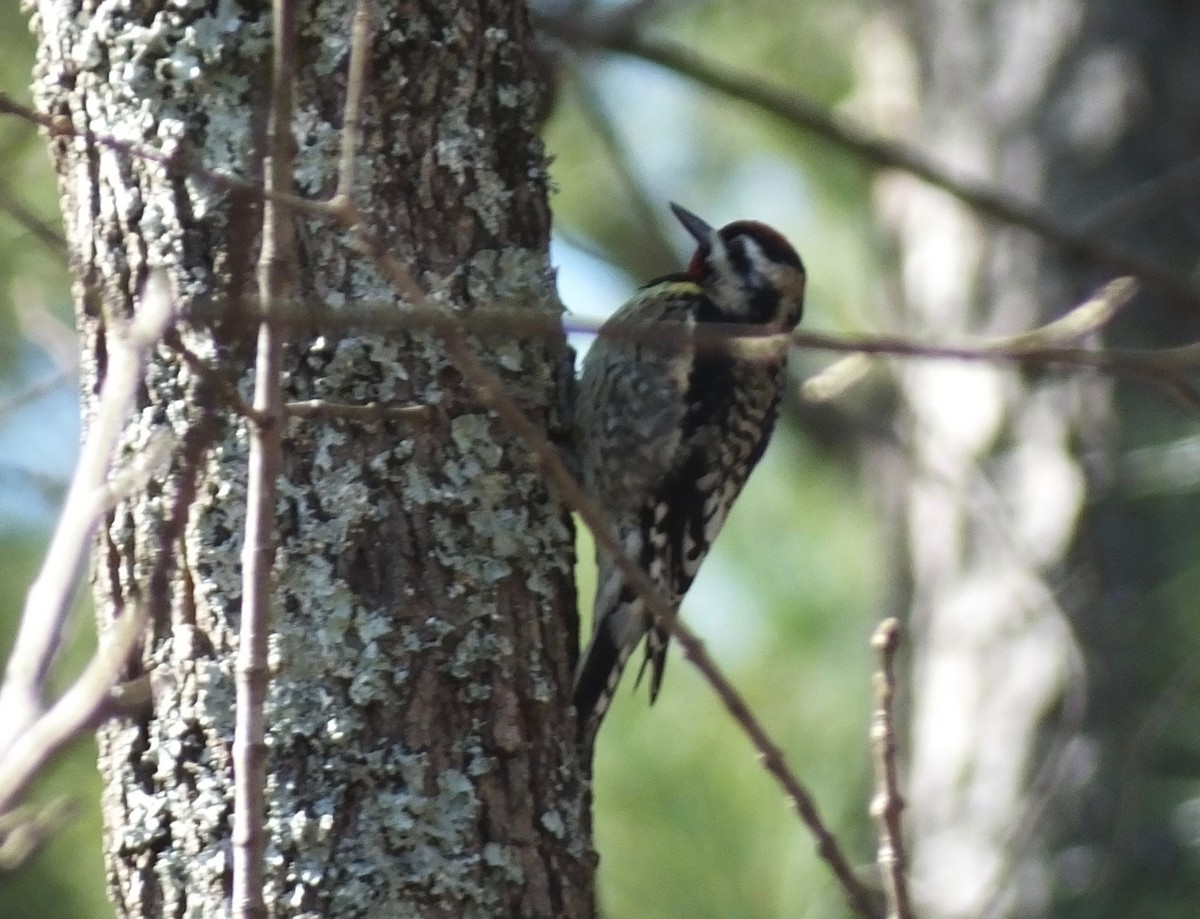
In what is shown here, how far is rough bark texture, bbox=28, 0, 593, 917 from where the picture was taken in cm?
224

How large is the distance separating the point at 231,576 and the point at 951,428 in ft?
10.3

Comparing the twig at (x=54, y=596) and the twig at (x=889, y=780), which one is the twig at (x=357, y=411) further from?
the twig at (x=54, y=596)

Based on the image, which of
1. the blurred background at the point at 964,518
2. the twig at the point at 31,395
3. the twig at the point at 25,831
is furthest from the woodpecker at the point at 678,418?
the twig at the point at 25,831

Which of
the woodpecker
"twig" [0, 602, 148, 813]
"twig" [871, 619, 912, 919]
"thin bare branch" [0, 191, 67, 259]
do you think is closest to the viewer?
"twig" [0, 602, 148, 813]

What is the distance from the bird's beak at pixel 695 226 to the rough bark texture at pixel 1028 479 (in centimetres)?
78

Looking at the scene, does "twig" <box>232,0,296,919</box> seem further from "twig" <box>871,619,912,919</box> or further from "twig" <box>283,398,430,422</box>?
"twig" <box>283,398,430,422</box>

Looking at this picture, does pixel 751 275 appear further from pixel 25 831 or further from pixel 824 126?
pixel 25 831

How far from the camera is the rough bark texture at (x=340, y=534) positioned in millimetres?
2244

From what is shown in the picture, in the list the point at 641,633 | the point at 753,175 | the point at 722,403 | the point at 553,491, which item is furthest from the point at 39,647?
the point at 753,175

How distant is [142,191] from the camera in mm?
2365

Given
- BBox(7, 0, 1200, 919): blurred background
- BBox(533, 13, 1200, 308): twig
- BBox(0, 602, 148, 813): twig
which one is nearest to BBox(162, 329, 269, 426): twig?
BBox(0, 602, 148, 813): twig

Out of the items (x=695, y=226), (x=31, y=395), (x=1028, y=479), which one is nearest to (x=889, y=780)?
(x=31, y=395)

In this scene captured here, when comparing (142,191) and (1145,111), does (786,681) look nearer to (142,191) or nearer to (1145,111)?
(1145,111)

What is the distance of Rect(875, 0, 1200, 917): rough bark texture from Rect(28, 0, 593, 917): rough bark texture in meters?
2.02
